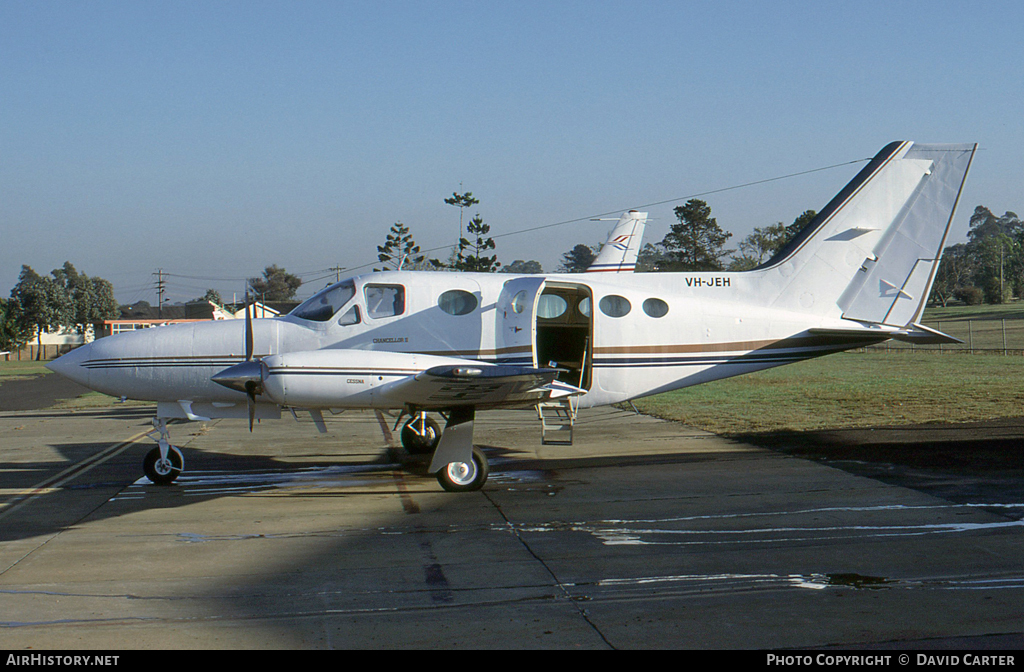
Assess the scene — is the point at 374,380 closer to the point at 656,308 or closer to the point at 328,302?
the point at 328,302

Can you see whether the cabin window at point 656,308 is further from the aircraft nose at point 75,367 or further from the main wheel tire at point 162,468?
the aircraft nose at point 75,367

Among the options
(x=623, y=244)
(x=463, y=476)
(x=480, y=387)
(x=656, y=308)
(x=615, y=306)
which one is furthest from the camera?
(x=623, y=244)

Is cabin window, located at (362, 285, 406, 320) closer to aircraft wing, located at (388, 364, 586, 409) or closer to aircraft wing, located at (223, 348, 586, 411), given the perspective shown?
aircraft wing, located at (223, 348, 586, 411)

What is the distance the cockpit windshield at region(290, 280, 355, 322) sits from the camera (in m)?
11.4

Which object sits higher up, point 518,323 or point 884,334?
point 518,323

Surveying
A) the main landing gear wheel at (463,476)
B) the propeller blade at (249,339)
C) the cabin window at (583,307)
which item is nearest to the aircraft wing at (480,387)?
the main landing gear wheel at (463,476)

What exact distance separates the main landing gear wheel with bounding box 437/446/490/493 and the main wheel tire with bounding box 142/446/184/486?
408 cm

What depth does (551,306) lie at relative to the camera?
12.8m

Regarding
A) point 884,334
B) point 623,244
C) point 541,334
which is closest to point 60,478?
point 541,334

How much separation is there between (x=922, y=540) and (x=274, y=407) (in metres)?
8.30

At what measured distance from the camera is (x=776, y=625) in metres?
5.49

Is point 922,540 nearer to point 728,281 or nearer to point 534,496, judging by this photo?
point 534,496

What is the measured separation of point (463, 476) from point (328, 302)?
3262mm

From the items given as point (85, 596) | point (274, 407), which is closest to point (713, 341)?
point (274, 407)
